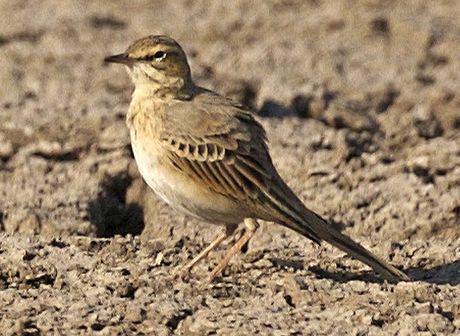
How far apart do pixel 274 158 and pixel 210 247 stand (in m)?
2.29

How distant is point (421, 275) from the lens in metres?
8.84

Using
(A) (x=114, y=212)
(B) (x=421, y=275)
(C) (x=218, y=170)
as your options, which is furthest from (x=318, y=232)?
(A) (x=114, y=212)

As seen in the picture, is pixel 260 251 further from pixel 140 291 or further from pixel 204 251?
pixel 140 291

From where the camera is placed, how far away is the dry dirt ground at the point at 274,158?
798 cm

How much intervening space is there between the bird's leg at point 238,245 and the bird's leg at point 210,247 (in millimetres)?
112

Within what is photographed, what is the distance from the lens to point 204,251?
8586mm

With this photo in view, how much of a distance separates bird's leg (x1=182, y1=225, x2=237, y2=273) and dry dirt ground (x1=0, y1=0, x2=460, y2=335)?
0.28 feet

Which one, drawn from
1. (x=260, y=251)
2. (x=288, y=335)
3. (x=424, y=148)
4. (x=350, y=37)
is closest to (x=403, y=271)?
(x=260, y=251)

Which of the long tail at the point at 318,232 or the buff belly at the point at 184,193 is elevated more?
the buff belly at the point at 184,193

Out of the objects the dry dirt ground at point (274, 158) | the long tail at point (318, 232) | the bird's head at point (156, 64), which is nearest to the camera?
the dry dirt ground at point (274, 158)

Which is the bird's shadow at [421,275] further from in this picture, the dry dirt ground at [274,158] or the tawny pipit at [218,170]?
the tawny pipit at [218,170]

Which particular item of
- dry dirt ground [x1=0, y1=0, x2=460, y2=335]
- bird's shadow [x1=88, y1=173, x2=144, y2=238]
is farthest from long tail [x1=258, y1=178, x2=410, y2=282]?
bird's shadow [x1=88, y1=173, x2=144, y2=238]

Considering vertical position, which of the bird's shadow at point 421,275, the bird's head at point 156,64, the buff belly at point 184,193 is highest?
the bird's head at point 156,64

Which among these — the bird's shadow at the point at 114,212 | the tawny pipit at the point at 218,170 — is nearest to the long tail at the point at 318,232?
the tawny pipit at the point at 218,170
